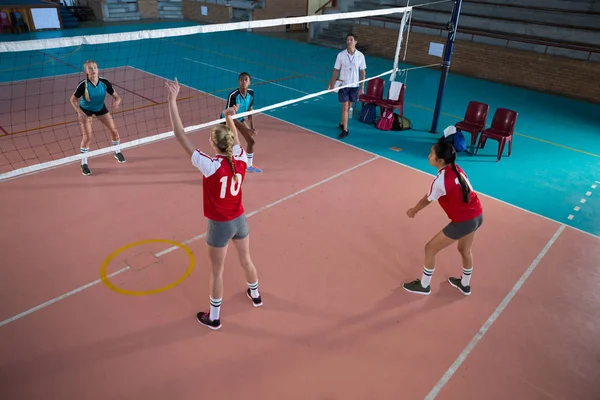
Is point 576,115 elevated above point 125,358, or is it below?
above

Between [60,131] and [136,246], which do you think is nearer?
[136,246]

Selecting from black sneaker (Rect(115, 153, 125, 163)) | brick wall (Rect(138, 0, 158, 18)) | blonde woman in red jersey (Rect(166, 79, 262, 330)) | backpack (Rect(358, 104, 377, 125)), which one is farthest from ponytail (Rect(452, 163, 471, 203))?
brick wall (Rect(138, 0, 158, 18))

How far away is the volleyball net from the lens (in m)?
6.94

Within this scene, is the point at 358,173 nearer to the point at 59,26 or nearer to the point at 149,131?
the point at 149,131

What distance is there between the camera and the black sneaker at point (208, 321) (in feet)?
14.7

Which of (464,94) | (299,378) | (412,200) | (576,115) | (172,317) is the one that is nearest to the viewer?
(299,378)

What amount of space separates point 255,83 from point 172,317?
Answer: 9954 millimetres

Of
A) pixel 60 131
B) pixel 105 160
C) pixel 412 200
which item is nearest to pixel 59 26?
pixel 60 131

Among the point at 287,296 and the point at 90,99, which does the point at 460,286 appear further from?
the point at 90,99

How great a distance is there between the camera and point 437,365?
13.8 feet

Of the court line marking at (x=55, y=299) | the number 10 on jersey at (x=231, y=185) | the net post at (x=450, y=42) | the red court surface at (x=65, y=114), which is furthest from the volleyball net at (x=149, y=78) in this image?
the number 10 on jersey at (x=231, y=185)

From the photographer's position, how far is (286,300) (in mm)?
4910

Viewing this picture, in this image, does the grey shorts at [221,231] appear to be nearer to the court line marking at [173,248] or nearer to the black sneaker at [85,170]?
the court line marking at [173,248]

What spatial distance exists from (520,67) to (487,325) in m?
12.5
